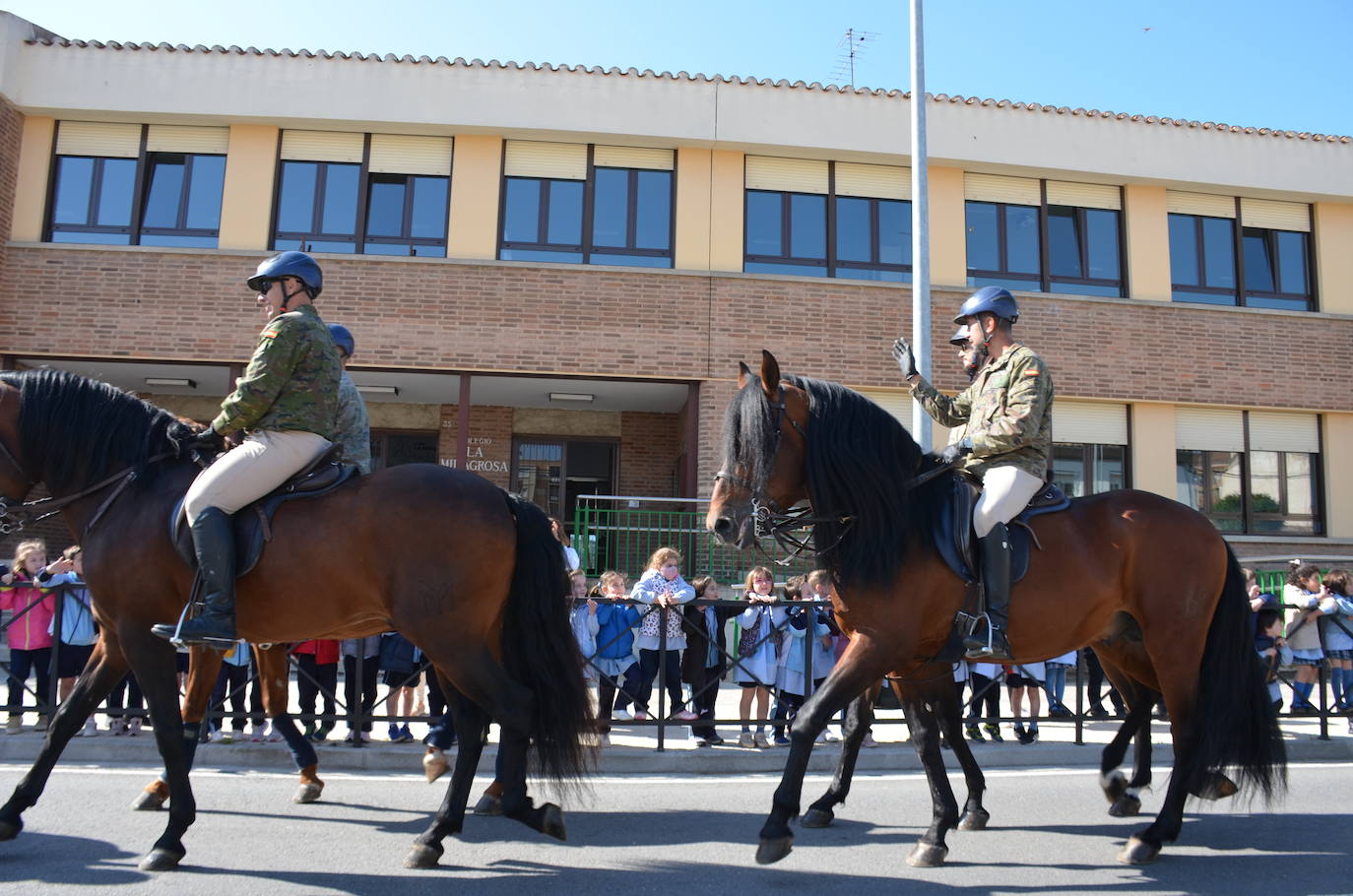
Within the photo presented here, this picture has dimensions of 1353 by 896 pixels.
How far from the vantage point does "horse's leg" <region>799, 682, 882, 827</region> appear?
588 centimetres

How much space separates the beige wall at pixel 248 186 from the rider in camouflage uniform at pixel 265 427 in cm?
1206

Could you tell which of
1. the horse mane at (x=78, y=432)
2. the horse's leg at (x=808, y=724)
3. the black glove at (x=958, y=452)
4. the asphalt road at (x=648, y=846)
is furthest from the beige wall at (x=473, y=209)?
the horse's leg at (x=808, y=724)

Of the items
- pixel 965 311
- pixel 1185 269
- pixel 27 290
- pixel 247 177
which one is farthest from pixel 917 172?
pixel 27 290

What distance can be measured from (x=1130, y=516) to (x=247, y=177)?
15407mm

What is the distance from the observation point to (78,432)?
5.37 metres

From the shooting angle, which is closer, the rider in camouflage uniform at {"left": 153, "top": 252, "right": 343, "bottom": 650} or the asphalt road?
the asphalt road

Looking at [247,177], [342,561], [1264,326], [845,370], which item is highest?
[247,177]

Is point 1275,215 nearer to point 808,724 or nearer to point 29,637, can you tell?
point 808,724

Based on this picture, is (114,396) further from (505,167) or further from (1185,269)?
(1185,269)

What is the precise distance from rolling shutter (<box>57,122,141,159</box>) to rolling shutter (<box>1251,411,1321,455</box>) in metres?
20.6

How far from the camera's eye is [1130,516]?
5.68 m

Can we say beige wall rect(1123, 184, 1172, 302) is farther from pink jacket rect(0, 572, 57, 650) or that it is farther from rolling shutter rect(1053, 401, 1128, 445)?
pink jacket rect(0, 572, 57, 650)

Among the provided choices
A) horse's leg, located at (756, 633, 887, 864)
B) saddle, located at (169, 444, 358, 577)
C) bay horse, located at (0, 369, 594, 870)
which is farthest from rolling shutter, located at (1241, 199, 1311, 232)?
saddle, located at (169, 444, 358, 577)

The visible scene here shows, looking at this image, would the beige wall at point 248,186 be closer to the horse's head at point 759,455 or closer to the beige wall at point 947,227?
the beige wall at point 947,227
